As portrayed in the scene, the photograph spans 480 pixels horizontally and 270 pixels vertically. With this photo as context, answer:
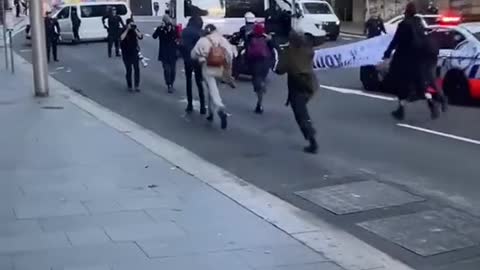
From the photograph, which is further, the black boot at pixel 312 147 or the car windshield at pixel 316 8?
the car windshield at pixel 316 8

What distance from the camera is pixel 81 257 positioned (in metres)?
6.85

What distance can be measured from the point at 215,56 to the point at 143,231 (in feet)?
23.5

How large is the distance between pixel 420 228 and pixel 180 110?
32.2ft

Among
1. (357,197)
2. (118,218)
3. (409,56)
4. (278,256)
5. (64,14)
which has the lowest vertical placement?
(64,14)

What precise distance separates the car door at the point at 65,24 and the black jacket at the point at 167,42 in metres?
19.4

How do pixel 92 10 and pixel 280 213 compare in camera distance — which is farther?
pixel 92 10

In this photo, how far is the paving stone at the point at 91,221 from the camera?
310 inches

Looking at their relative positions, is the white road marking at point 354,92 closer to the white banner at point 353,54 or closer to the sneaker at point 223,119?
the white banner at point 353,54

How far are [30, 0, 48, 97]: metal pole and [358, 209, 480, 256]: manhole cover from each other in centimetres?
1275

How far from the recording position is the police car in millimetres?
16672

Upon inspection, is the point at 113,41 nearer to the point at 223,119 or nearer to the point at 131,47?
the point at 131,47

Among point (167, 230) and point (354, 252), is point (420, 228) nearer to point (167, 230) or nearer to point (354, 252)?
point (354, 252)

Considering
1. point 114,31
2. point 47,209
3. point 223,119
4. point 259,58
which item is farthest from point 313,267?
point 114,31

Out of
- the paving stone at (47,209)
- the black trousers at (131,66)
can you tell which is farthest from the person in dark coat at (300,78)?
the black trousers at (131,66)
